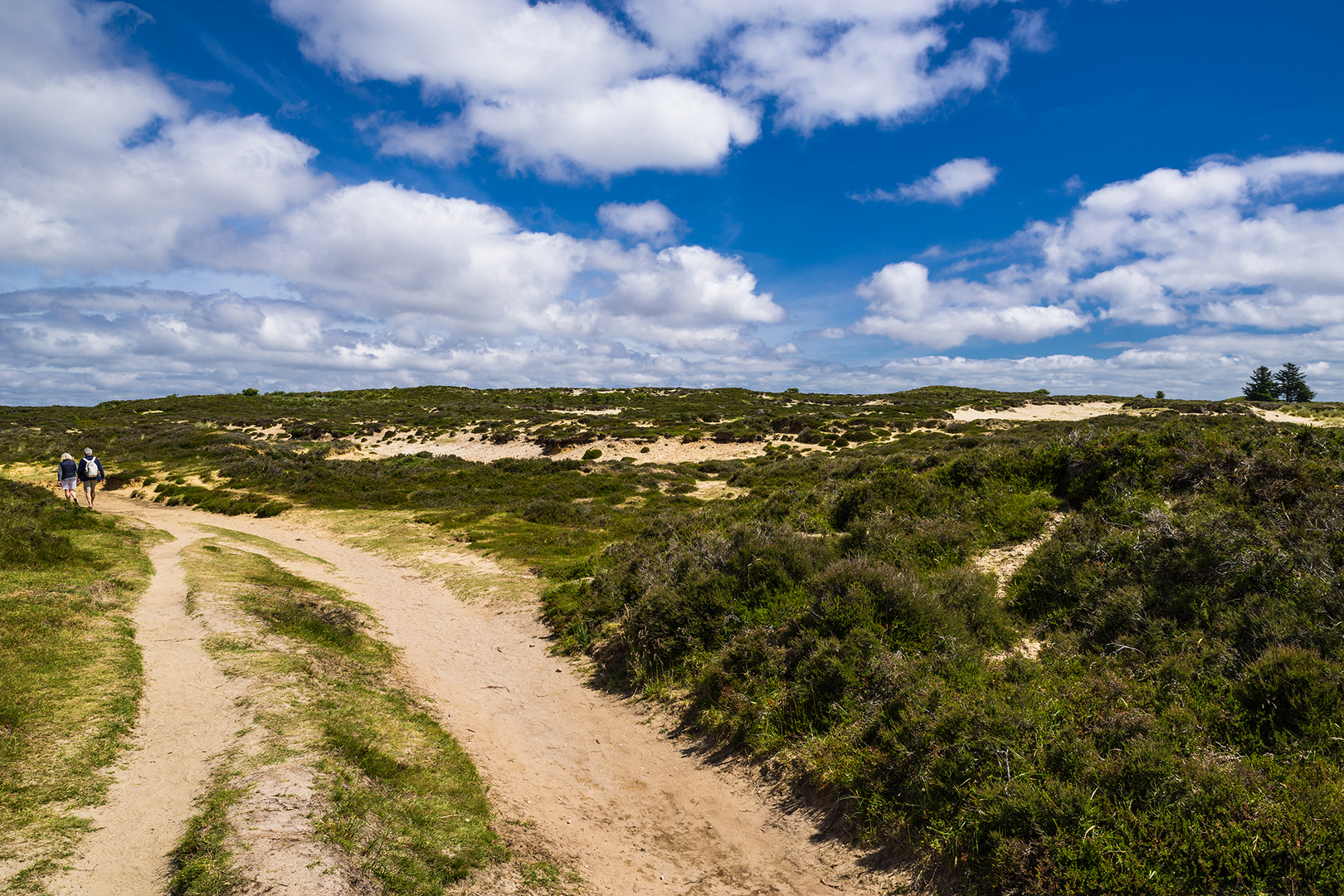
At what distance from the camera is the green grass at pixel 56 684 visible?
15.1 feet

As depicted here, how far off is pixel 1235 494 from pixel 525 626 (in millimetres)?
13357

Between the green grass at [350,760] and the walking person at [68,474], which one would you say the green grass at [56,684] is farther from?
the walking person at [68,474]

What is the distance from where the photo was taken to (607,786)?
7.19 m

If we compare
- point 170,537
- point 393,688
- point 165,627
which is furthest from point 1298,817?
point 170,537

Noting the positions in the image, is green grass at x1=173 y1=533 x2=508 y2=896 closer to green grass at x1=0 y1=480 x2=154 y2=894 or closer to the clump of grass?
the clump of grass

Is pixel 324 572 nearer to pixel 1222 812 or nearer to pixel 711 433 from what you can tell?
pixel 1222 812

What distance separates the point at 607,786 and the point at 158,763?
15.5 ft

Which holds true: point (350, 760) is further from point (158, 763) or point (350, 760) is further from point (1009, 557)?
point (1009, 557)

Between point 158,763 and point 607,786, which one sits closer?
point 158,763

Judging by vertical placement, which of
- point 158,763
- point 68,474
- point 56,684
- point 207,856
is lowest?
point 158,763

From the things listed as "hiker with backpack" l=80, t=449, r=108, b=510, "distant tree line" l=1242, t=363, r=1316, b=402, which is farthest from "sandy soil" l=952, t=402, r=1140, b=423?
"hiker with backpack" l=80, t=449, r=108, b=510

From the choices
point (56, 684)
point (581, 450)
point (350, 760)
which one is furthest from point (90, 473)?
point (581, 450)

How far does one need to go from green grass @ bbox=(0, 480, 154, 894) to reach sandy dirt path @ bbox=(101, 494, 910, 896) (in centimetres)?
363

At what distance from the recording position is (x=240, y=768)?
5637 mm
